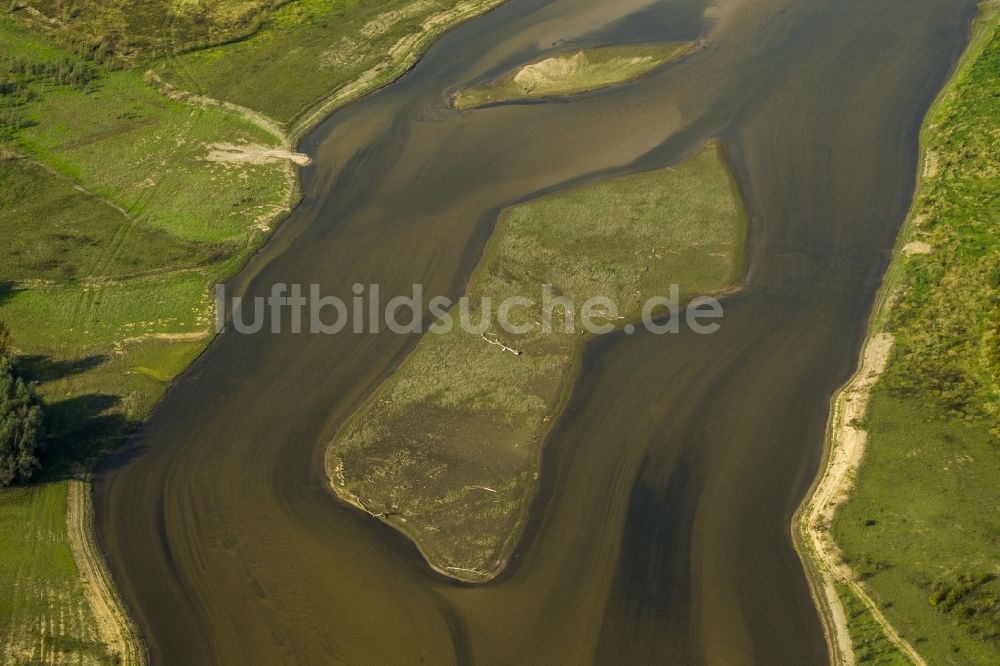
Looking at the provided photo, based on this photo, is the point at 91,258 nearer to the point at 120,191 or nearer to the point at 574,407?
the point at 120,191

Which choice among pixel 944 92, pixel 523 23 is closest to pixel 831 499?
pixel 944 92

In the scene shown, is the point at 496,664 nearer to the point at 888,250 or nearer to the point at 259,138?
the point at 888,250

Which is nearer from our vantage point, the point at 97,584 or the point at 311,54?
the point at 97,584

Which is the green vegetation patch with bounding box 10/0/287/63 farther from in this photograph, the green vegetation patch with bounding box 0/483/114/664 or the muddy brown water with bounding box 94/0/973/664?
the green vegetation patch with bounding box 0/483/114/664

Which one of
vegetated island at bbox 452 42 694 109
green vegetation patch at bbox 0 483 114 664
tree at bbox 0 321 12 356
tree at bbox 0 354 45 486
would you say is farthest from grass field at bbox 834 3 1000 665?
tree at bbox 0 321 12 356

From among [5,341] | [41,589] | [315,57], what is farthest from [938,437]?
[315,57]
